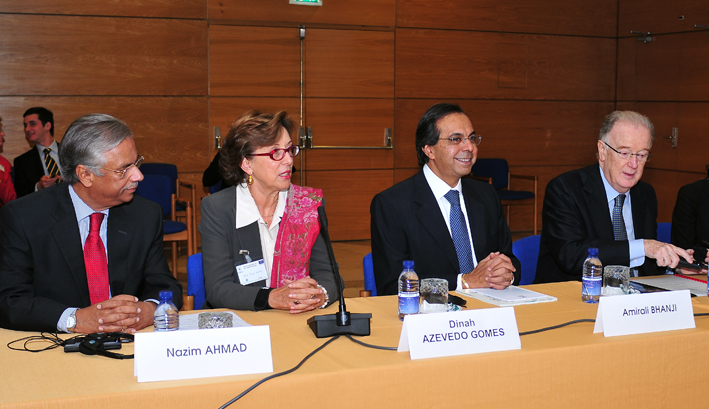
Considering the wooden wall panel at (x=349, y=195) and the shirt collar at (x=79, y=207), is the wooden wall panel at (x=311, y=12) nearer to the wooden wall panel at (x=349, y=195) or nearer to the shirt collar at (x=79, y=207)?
the wooden wall panel at (x=349, y=195)

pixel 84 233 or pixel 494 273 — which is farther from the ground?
pixel 84 233

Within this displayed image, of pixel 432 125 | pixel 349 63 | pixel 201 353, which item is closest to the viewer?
pixel 201 353

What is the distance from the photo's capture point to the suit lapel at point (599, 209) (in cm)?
294

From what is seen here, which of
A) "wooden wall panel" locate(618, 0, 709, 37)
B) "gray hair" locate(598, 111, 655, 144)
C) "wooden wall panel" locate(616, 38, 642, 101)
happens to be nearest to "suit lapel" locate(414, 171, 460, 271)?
"gray hair" locate(598, 111, 655, 144)

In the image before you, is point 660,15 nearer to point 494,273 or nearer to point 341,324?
point 494,273

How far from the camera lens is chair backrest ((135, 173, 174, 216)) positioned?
205 inches

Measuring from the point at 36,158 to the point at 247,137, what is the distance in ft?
13.1

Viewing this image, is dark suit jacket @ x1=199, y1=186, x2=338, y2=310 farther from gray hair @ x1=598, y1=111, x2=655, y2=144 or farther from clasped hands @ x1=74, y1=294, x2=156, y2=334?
gray hair @ x1=598, y1=111, x2=655, y2=144

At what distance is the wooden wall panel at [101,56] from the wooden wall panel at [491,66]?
7.59 feet

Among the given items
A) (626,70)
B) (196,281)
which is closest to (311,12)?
(626,70)

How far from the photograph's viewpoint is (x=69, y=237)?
2189mm

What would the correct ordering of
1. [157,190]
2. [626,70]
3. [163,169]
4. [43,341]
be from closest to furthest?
[43,341] < [157,190] < [163,169] < [626,70]

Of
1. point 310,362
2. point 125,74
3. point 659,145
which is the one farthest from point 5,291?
point 659,145

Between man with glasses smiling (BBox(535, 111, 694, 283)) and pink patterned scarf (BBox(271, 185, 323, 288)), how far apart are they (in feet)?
3.72
